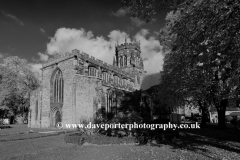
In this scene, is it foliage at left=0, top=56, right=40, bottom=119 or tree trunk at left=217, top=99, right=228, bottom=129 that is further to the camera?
foliage at left=0, top=56, right=40, bottom=119

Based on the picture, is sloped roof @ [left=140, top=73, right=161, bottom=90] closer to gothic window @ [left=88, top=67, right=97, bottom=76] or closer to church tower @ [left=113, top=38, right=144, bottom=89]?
church tower @ [left=113, top=38, right=144, bottom=89]

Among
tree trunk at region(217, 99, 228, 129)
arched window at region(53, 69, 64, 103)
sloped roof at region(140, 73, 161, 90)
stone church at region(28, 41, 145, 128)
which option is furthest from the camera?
sloped roof at region(140, 73, 161, 90)

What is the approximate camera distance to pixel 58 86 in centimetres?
2781

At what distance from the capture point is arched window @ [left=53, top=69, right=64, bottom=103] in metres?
27.3

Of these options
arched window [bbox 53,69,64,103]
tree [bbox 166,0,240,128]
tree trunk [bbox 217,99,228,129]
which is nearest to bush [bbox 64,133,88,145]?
tree [bbox 166,0,240,128]

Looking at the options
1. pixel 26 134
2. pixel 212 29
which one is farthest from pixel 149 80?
pixel 212 29

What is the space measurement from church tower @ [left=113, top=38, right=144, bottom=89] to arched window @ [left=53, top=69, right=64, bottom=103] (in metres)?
21.3

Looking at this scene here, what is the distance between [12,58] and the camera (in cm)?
3578

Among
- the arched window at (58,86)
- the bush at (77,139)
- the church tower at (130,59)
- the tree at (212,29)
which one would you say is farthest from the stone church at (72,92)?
the tree at (212,29)

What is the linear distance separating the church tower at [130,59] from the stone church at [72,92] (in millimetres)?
13173

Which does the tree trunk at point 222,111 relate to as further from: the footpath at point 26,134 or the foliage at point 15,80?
the foliage at point 15,80

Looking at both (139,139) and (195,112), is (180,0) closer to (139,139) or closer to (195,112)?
(139,139)

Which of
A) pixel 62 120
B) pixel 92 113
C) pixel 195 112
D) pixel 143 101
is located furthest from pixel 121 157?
pixel 195 112

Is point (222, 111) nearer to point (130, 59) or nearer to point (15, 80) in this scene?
point (130, 59)
